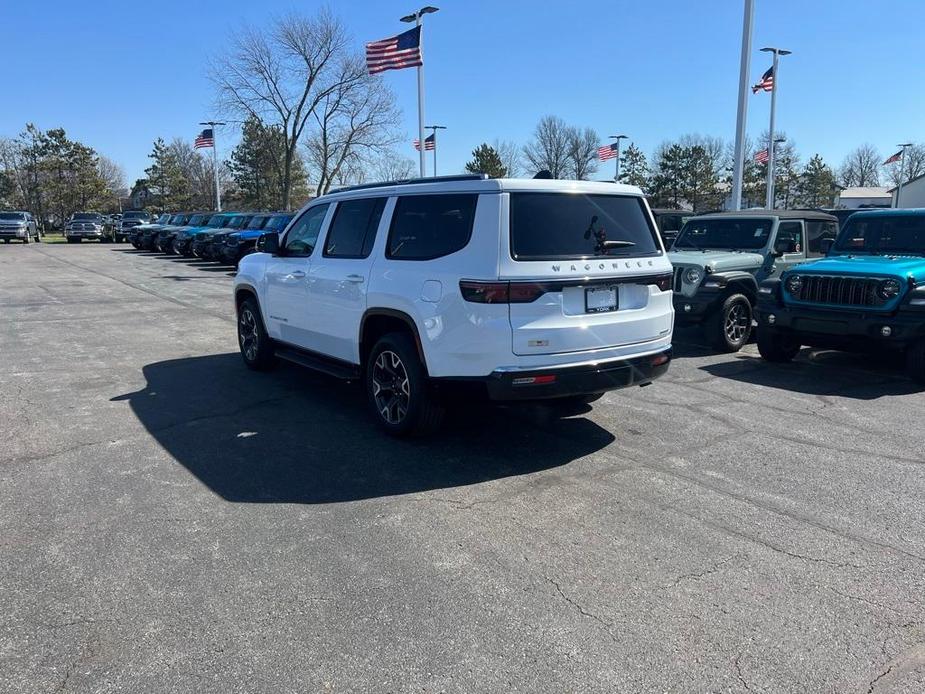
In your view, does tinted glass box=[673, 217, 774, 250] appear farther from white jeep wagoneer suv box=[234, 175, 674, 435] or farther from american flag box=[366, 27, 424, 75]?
american flag box=[366, 27, 424, 75]

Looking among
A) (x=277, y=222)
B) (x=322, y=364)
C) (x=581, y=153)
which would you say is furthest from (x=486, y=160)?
(x=322, y=364)

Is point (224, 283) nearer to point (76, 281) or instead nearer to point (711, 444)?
point (76, 281)

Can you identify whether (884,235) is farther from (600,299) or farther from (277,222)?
(277,222)

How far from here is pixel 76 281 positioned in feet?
62.1

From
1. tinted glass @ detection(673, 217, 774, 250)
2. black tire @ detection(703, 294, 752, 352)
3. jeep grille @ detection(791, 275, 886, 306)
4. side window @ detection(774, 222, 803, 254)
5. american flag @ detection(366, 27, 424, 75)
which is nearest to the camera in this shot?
jeep grille @ detection(791, 275, 886, 306)

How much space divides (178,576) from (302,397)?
11.3 feet

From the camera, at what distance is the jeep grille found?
7.67 meters

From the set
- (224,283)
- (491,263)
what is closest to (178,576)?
(491,263)

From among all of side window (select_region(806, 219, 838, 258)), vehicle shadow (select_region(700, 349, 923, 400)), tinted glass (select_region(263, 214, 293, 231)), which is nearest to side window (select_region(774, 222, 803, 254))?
side window (select_region(806, 219, 838, 258))

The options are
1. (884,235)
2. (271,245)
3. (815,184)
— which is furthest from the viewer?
(815,184)

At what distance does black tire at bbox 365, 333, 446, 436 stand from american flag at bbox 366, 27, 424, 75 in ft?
62.3

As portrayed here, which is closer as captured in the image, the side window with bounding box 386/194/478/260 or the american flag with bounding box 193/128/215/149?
the side window with bounding box 386/194/478/260

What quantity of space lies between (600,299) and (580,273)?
29cm

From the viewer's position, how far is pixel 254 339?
26.2 feet
